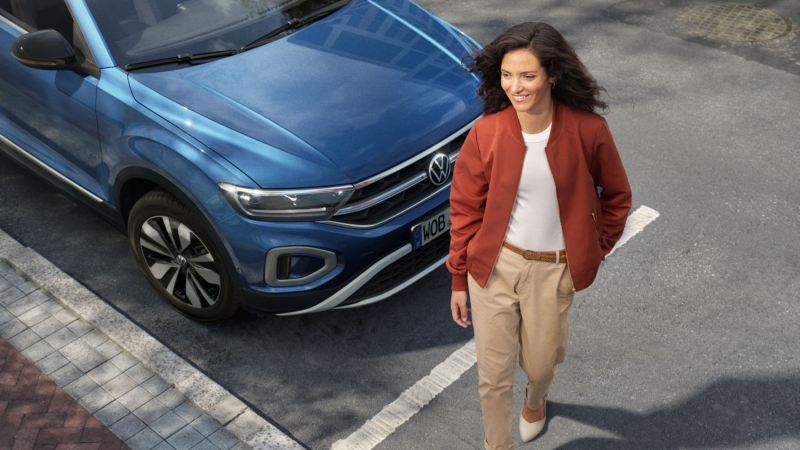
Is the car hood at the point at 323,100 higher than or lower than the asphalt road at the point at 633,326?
higher

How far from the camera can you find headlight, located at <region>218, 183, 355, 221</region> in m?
3.46

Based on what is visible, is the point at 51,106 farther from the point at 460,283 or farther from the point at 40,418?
the point at 460,283

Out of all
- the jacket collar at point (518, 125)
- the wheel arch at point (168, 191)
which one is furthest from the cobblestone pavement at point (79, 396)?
the jacket collar at point (518, 125)

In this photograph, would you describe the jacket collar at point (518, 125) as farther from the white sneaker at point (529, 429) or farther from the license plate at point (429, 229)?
the white sneaker at point (529, 429)

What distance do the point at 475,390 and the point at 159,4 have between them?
274cm

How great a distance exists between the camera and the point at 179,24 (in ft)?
13.8

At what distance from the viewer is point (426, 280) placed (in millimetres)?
4527

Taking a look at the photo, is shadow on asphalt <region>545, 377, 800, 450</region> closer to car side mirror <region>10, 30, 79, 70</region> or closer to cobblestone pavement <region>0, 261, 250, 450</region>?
cobblestone pavement <region>0, 261, 250, 450</region>

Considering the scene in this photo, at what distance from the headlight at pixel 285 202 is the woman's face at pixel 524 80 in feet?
3.99

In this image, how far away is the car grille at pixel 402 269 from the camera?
378 centimetres

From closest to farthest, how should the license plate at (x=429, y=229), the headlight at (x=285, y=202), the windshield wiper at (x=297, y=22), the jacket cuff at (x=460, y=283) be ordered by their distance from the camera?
1. the jacket cuff at (x=460, y=283)
2. the headlight at (x=285, y=202)
3. the license plate at (x=429, y=229)
4. the windshield wiper at (x=297, y=22)

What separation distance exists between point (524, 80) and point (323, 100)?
1.56 metres

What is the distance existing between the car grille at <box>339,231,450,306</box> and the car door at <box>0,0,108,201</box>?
5.22ft

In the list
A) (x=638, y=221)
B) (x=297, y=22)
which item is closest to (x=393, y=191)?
(x=297, y=22)
